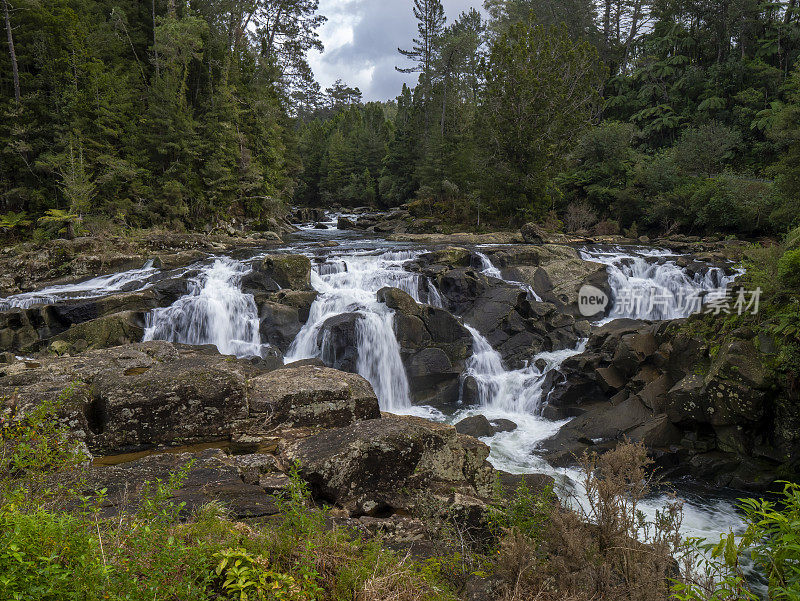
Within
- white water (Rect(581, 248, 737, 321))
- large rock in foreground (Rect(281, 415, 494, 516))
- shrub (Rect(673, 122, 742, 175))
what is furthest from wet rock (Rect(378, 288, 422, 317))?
shrub (Rect(673, 122, 742, 175))

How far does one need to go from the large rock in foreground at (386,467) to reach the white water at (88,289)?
12.0 metres

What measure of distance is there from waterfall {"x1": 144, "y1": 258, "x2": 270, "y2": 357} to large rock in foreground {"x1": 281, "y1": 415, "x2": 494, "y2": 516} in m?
8.28

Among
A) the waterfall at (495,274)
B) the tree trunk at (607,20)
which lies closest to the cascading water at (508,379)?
the waterfall at (495,274)

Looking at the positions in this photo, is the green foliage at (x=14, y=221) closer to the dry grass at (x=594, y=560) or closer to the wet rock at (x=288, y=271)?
the wet rock at (x=288, y=271)

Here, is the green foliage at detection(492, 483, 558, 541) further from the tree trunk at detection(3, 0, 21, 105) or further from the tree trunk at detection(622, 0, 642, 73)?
the tree trunk at detection(622, 0, 642, 73)

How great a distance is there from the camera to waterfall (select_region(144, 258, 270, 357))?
41.8 feet

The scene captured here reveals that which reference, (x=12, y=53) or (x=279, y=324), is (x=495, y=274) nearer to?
(x=279, y=324)

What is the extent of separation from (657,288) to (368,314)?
36.9 ft

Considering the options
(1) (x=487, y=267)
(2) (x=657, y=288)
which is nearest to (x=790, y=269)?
(2) (x=657, y=288)

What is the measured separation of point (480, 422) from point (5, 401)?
813cm

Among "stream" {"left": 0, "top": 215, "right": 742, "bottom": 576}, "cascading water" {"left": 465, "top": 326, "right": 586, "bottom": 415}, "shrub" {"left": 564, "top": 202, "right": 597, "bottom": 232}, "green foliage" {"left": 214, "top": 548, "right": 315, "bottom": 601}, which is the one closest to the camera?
"green foliage" {"left": 214, "top": 548, "right": 315, "bottom": 601}

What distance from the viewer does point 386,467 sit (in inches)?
173

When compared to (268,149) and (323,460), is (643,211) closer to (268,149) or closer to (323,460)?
Answer: (268,149)

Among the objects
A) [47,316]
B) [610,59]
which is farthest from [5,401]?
[610,59]
